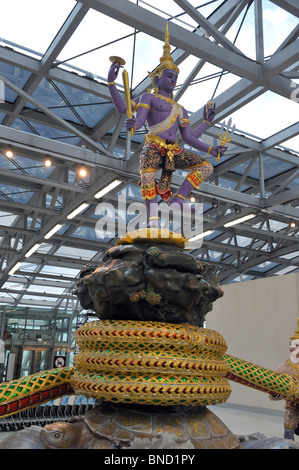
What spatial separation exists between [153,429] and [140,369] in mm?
120

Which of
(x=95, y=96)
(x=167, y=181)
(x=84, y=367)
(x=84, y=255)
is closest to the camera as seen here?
(x=84, y=367)

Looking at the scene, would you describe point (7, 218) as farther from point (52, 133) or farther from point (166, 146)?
point (166, 146)

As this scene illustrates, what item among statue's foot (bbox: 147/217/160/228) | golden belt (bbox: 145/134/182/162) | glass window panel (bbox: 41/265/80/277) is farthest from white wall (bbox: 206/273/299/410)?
statue's foot (bbox: 147/217/160/228)

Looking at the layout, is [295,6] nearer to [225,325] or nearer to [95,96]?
[95,96]

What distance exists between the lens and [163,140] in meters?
1.85

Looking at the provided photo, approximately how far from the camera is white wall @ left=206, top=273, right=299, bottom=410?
782 centimetres

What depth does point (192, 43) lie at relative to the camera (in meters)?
3.81

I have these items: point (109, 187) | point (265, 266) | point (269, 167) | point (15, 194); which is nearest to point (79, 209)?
point (109, 187)

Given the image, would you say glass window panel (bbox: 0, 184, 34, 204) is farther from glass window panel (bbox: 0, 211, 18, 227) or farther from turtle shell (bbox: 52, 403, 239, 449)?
turtle shell (bbox: 52, 403, 239, 449)

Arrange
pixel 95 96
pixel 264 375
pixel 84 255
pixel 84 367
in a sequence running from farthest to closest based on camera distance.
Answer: pixel 84 255 → pixel 95 96 → pixel 264 375 → pixel 84 367

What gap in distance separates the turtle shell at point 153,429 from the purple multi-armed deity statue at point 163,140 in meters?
0.91

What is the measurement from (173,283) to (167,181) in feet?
3.07
